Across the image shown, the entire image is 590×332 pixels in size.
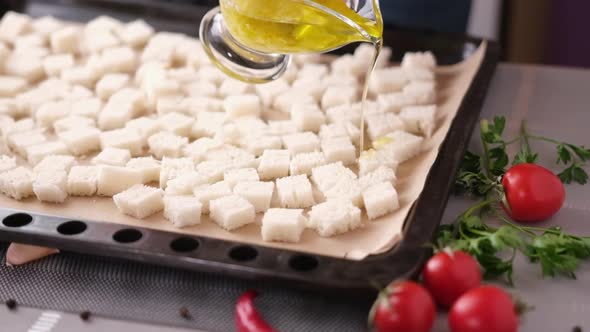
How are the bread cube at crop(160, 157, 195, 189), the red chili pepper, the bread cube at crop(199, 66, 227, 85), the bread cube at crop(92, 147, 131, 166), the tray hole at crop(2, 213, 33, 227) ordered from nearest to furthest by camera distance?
1. the red chili pepper
2. the tray hole at crop(2, 213, 33, 227)
3. the bread cube at crop(160, 157, 195, 189)
4. the bread cube at crop(92, 147, 131, 166)
5. the bread cube at crop(199, 66, 227, 85)

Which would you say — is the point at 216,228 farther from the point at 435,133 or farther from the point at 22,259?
the point at 435,133

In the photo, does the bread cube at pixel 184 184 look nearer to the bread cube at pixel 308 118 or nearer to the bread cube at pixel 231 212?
the bread cube at pixel 231 212

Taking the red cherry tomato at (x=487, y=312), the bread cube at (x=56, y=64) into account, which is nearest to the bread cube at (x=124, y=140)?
the bread cube at (x=56, y=64)

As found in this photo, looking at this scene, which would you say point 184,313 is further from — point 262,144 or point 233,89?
point 233,89

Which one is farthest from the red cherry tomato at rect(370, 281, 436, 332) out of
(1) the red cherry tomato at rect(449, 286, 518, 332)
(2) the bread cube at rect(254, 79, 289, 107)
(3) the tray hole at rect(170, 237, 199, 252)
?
(2) the bread cube at rect(254, 79, 289, 107)

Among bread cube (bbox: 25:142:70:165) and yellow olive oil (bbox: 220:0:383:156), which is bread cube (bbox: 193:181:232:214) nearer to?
yellow olive oil (bbox: 220:0:383:156)
